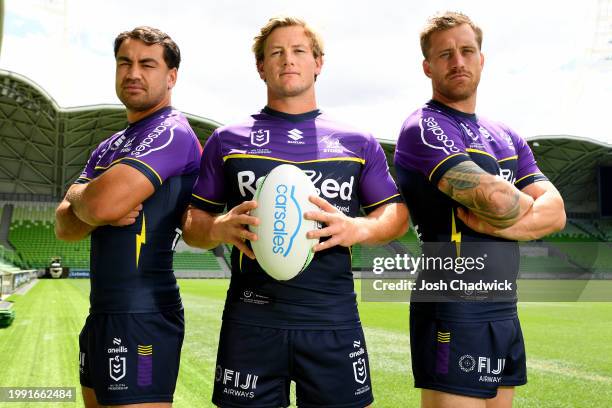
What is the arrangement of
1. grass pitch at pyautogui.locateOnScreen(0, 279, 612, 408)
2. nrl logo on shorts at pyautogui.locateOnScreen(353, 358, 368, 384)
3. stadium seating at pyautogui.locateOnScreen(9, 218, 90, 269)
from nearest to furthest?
nrl logo on shorts at pyautogui.locateOnScreen(353, 358, 368, 384), grass pitch at pyautogui.locateOnScreen(0, 279, 612, 408), stadium seating at pyautogui.locateOnScreen(9, 218, 90, 269)

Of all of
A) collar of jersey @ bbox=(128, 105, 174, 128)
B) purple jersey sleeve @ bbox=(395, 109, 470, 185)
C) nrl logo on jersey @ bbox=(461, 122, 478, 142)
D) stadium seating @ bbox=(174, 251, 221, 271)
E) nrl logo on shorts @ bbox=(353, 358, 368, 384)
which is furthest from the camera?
stadium seating @ bbox=(174, 251, 221, 271)

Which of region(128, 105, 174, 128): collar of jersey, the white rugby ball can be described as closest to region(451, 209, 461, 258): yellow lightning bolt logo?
the white rugby ball

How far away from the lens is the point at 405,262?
3.39m

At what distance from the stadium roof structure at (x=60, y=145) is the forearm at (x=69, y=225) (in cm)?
3165

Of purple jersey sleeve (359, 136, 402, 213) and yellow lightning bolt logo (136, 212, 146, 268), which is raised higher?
purple jersey sleeve (359, 136, 402, 213)

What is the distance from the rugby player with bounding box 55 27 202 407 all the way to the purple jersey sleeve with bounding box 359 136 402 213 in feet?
3.06

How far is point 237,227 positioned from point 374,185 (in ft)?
2.37

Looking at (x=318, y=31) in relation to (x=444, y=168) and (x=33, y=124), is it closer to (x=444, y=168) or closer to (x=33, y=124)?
(x=444, y=168)

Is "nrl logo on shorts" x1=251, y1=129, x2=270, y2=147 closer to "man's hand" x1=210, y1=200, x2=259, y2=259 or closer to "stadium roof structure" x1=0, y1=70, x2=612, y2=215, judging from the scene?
"man's hand" x1=210, y1=200, x2=259, y2=259

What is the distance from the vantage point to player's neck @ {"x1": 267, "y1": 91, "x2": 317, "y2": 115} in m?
2.71

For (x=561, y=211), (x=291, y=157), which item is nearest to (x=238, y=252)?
(x=291, y=157)

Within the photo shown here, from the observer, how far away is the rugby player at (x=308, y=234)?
246 centimetres

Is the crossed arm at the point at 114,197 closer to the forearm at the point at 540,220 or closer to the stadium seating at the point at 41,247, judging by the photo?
the forearm at the point at 540,220

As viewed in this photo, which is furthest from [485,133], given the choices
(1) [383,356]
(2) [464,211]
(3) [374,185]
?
(1) [383,356]
